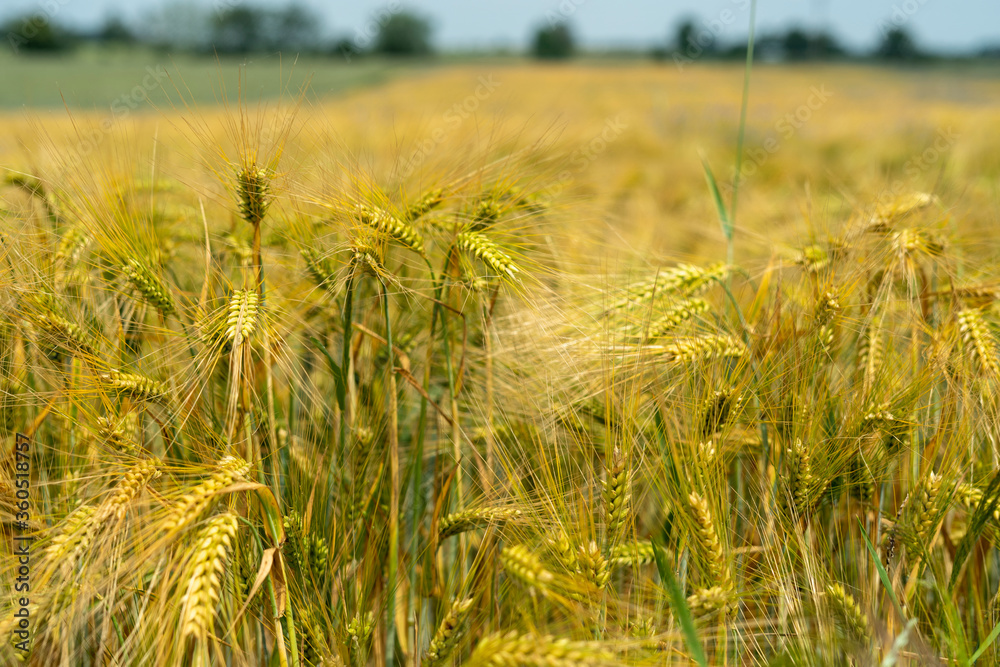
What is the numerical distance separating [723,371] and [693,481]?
257 mm

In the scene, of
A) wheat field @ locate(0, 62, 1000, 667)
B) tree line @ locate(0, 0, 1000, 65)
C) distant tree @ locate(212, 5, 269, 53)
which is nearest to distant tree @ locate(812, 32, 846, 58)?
tree line @ locate(0, 0, 1000, 65)

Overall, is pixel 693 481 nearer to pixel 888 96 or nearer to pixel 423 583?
pixel 423 583

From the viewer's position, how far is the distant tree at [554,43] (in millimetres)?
31756

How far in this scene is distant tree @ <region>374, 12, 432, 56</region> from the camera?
36438 mm

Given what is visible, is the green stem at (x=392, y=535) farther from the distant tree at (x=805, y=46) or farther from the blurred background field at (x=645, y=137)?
the distant tree at (x=805, y=46)

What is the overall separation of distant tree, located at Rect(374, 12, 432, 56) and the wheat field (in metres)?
38.5

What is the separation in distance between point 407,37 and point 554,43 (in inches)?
387

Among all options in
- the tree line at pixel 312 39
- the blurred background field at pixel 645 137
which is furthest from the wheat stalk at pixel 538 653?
the tree line at pixel 312 39

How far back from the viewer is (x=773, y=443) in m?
1.03

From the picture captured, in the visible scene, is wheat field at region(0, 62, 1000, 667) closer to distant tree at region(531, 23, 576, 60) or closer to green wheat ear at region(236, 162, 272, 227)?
green wheat ear at region(236, 162, 272, 227)

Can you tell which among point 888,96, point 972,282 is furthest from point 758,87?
point 972,282

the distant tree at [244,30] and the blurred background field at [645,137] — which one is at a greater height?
the distant tree at [244,30]

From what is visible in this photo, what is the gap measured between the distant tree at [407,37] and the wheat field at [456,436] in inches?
1515

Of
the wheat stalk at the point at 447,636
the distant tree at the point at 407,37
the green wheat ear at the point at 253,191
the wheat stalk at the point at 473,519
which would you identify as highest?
the distant tree at the point at 407,37
